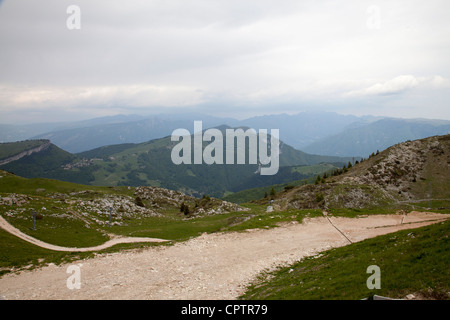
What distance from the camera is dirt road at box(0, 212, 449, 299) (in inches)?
685

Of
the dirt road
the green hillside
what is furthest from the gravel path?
the green hillside

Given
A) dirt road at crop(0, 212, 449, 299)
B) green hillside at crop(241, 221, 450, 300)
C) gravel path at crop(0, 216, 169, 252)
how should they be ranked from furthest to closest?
gravel path at crop(0, 216, 169, 252) → dirt road at crop(0, 212, 449, 299) → green hillside at crop(241, 221, 450, 300)

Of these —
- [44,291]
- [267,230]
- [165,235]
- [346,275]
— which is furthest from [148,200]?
[346,275]

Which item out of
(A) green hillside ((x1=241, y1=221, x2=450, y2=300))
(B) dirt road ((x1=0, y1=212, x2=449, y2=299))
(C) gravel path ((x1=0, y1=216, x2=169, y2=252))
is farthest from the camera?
(C) gravel path ((x1=0, y1=216, x2=169, y2=252))

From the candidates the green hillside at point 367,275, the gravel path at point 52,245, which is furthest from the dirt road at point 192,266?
the gravel path at point 52,245

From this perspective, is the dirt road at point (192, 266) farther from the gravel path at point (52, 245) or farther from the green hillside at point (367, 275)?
the gravel path at point (52, 245)

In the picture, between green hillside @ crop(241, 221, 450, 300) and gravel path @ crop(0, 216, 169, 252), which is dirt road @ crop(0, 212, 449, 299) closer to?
green hillside @ crop(241, 221, 450, 300)

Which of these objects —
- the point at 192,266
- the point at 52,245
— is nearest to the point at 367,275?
the point at 192,266

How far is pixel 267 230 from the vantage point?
31938 millimetres

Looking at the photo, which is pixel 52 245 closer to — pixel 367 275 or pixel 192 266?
pixel 192 266

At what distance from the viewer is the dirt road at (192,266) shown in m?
17.4
